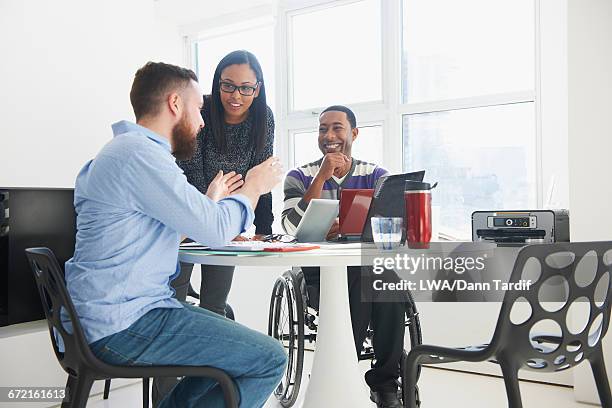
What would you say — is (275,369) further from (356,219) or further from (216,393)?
(356,219)

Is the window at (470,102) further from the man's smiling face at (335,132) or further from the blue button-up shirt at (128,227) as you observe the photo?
the blue button-up shirt at (128,227)

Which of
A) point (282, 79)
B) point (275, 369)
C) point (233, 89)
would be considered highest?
point (282, 79)

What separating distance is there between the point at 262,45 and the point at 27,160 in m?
2.23

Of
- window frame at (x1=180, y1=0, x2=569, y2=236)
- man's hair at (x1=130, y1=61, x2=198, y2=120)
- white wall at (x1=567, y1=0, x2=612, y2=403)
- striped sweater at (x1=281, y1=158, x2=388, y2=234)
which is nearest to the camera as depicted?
man's hair at (x1=130, y1=61, x2=198, y2=120)

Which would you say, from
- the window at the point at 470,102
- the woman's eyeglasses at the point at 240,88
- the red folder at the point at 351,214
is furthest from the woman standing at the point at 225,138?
the window at the point at 470,102

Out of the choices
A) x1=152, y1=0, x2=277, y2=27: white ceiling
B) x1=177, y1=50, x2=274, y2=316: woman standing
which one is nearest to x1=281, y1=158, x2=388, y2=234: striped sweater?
x1=177, y1=50, x2=274, y2=316: woman standing

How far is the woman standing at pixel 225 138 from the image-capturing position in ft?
7.44

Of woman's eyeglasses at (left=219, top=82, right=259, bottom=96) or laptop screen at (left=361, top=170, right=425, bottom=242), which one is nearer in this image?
laptop screen at (left=361, top=170, right=425, bottom=242)

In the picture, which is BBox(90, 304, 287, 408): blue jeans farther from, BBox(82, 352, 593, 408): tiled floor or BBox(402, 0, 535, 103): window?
BBox(402, 0, 535, 103): window

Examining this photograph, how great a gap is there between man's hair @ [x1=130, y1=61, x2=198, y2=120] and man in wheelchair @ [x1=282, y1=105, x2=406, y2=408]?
2.82 feet

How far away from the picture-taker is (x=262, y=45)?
14.5ft

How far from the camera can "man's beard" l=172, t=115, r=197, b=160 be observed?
1.61 m

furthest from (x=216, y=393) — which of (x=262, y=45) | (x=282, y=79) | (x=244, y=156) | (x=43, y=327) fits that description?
(x=262, y=45)

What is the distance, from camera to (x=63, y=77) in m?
2.86
